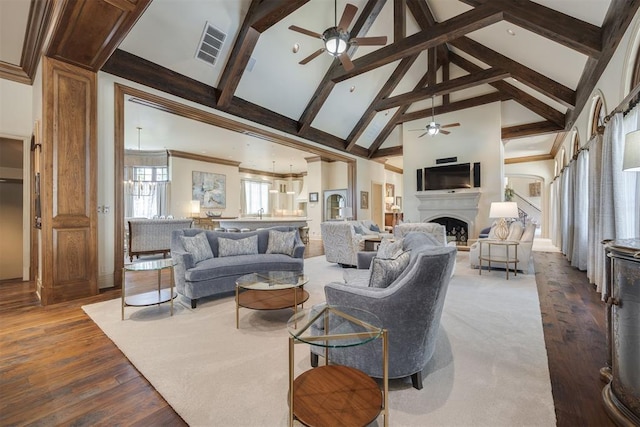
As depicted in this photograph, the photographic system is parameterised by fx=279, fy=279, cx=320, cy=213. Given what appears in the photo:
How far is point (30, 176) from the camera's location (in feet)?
14.4

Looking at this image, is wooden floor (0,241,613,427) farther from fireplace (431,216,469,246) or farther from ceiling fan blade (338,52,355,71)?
fireplace (431,216,469,246)

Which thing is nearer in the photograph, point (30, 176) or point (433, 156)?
point (30, 176)

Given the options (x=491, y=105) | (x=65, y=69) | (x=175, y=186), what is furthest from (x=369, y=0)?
(x=175, y=186)

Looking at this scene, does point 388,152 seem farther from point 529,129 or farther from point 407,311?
point 407,311

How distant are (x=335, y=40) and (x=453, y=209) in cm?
640

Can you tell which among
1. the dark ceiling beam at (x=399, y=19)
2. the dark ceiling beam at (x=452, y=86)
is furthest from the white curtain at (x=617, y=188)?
the dark ceiling beam at (x=399, y=19)

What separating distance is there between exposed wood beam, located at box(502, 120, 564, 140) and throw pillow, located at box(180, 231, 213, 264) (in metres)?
8.60

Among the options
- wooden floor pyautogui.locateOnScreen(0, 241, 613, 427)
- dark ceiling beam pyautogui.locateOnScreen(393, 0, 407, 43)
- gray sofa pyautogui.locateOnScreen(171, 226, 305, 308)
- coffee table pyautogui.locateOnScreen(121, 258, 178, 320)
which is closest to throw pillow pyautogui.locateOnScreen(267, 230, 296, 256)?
gray sofa pyautogui.locateOnScreen(171, 226, 305, 308)

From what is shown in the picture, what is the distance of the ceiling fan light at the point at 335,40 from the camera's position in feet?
12.9

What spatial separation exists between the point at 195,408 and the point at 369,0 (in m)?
7.31

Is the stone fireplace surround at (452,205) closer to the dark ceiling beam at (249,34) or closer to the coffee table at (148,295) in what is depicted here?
the dark ceiling beam at (249,34)

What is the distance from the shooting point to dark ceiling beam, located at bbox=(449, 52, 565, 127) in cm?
717

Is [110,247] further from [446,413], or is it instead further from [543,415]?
[543,415]

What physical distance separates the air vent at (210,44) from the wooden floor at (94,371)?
4309 millimetres
